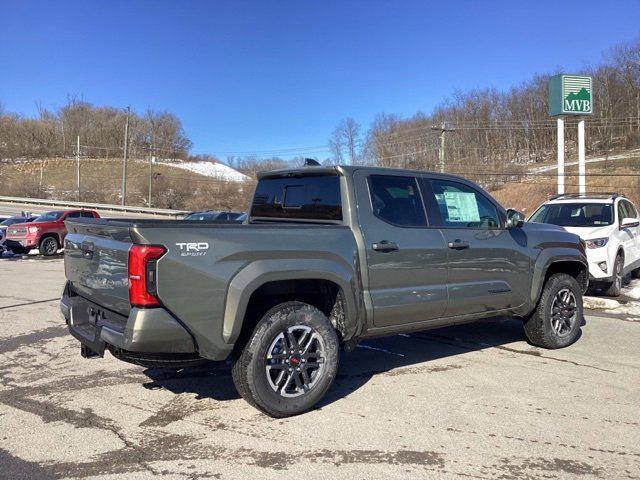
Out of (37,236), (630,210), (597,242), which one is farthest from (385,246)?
(37,236)

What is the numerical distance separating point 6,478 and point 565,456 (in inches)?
138

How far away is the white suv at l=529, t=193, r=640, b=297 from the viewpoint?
950 centimetres

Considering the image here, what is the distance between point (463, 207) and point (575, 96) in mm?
20745

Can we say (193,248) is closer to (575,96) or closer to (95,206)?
(575,96)

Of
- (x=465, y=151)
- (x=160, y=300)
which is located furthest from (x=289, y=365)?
(x=465, y=151)

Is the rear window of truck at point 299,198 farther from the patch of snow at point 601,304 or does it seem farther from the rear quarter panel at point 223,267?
the patch of snow at point 601,304

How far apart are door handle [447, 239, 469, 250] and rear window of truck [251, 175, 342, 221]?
1191mm

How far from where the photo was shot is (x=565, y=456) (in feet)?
11.6

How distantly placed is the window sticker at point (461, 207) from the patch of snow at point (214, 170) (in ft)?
220

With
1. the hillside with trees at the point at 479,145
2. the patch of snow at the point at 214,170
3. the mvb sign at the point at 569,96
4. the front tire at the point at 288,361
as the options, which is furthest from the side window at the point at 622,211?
the patch of snow at the point at 214,170

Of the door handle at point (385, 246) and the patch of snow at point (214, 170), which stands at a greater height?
the patch of snow at point (214, 170)

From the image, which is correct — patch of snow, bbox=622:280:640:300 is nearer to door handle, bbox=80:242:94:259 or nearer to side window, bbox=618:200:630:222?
side window, bbox=618:200:630:222

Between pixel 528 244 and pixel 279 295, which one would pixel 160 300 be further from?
pixel 528 244

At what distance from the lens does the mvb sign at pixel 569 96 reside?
74.7 ft
